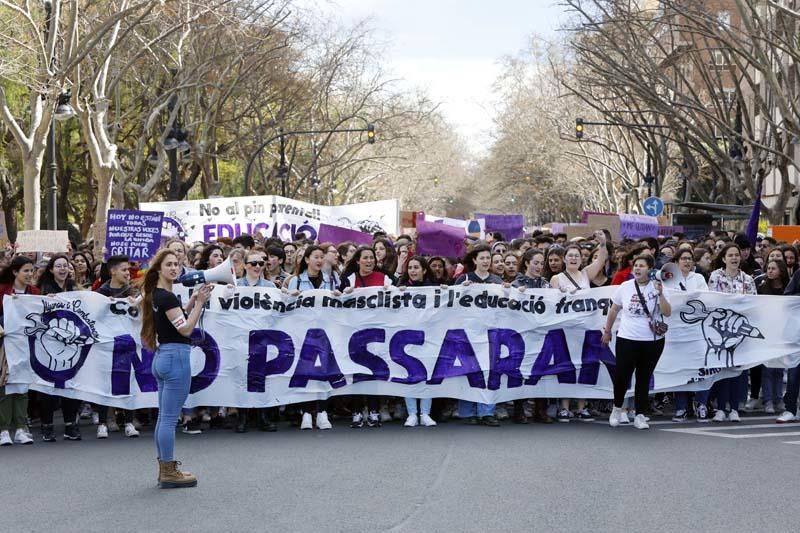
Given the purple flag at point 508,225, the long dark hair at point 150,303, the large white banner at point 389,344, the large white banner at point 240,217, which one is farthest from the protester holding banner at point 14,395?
the purple flag at point 508,225

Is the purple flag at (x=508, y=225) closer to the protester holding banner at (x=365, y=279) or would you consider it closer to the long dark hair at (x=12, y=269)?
the protester holding banner at (x=365, y=279)

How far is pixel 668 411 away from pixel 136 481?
5918 mm

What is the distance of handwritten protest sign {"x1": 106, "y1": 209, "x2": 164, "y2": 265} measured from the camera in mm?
17109

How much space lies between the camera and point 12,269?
11.6 meters

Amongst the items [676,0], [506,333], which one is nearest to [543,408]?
[506,333]

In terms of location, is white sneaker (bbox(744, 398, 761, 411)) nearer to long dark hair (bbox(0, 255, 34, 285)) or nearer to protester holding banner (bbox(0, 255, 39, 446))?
protester holding banner (bbox(0, 255, 39, 446))

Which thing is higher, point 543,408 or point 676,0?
point 676,0

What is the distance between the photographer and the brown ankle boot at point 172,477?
8.84 m

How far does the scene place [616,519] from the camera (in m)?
7.74

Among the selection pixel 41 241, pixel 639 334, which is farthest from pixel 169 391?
pixel 41 241

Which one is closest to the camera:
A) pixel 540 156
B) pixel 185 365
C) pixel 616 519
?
pixel 616 519

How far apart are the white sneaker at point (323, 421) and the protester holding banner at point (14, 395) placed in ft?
8.12

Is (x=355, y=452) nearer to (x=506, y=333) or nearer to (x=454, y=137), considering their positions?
(x=506, y=333)

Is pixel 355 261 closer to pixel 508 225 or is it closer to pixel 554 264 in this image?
pixel 554 264
